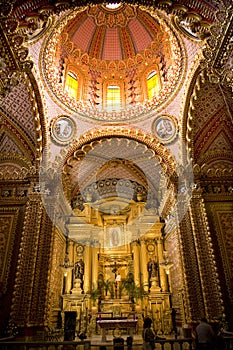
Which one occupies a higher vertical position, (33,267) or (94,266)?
(94,266)

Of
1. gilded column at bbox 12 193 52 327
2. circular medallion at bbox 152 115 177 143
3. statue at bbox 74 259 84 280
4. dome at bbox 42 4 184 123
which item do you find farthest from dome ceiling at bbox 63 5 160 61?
statue at bbox 74 259 84 280

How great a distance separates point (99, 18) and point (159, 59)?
392 cm

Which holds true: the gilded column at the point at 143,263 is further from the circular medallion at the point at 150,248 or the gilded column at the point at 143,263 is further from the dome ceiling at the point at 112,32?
the dome ceiling at the point at 112,32

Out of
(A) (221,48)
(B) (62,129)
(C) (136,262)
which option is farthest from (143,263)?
(A) (221,48)

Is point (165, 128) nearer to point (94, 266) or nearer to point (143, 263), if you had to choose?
point (143, 263)

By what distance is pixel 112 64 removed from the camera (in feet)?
51.3

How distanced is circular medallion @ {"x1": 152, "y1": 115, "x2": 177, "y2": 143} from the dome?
65 centimetres

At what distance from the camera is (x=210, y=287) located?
9.77 m

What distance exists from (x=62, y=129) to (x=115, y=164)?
417 cm

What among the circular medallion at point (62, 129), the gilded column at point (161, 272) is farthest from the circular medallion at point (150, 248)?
the circular medallion at point (62, 129)

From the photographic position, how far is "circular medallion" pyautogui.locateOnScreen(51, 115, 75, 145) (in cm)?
1281

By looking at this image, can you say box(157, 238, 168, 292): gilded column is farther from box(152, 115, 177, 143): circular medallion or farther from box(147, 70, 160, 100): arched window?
box(147, 70, 160, 100): arched window

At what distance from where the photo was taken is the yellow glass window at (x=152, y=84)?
1422 cm

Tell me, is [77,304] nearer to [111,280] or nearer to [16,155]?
[111,280]
